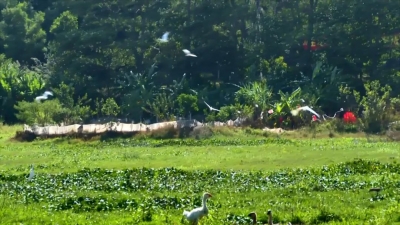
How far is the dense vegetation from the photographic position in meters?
51.3

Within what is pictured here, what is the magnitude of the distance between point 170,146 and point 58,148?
5.68 metres

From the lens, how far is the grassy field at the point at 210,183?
1698 centimetres

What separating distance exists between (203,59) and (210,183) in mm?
37032

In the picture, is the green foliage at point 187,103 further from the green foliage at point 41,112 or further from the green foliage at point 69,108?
the green foliage at point 41,112

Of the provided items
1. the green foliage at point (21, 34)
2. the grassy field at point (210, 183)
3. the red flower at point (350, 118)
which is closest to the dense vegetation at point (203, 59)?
the red flower at point (350, 118)

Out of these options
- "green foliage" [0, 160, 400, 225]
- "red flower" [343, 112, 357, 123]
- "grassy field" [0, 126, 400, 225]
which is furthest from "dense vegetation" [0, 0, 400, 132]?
"green foliage" [0, 160, 400, 225]

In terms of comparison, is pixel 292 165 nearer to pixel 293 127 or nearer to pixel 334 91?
pixel 293 127

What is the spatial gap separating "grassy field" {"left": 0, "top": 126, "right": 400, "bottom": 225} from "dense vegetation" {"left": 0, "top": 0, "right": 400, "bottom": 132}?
1518 centimetres

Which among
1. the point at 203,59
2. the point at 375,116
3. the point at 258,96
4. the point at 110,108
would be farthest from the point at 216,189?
the point at 203,59

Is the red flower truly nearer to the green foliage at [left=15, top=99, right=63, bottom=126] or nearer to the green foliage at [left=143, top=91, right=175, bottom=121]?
the green foliage at [left=143, top=91, right=175, bottom=121]

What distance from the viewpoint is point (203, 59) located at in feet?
192

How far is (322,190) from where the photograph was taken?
66.0 feet

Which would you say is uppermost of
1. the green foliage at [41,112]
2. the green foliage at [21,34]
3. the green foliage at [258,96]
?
the green foliage at [21,34]

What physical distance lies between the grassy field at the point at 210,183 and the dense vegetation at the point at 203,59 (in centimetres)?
1518
